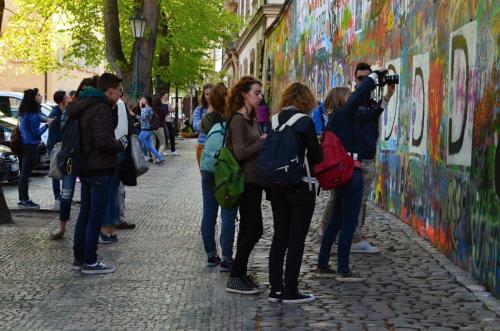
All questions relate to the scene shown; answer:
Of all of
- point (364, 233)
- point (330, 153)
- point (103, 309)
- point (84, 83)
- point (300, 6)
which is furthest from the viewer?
point (300, 6)

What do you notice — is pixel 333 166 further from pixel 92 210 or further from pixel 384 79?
pixel 92 210

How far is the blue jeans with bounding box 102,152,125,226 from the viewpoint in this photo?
10172mm

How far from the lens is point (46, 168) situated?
68.3 ft

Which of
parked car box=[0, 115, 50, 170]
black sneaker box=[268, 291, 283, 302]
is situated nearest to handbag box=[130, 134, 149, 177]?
black sneaker box=[268, 291, 283, 302]

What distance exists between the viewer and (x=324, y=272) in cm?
821

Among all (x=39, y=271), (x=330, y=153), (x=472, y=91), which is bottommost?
(x=39, y=271)

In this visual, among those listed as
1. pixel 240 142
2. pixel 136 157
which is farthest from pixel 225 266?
pixel 136 157

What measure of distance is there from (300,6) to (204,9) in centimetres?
1254

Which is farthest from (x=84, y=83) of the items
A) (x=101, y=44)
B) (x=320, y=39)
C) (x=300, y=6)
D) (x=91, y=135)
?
(x=101, y=44)

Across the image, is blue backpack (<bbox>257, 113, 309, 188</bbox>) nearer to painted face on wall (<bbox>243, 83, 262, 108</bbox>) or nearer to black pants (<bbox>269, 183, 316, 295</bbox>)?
black pants (<bbox>269, 183, 316, 295</bbox>)

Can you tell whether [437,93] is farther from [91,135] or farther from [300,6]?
[300,6]

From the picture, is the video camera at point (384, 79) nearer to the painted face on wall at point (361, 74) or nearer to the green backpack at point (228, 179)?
the painted face on wall at point (361, 74)

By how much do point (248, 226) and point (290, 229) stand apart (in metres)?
0.59

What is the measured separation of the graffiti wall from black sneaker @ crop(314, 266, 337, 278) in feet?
3.63
